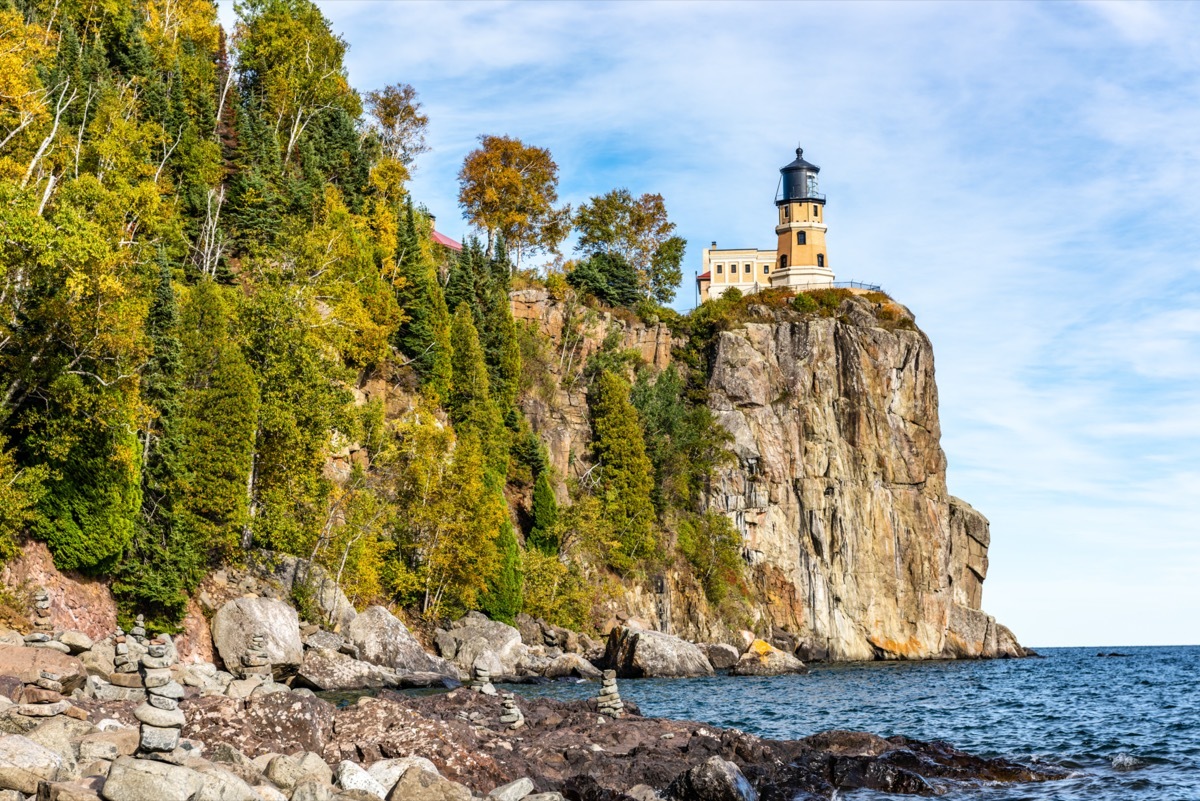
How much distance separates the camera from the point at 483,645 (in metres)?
52.7

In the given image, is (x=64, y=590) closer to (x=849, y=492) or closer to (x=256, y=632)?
(x=256, y=632)

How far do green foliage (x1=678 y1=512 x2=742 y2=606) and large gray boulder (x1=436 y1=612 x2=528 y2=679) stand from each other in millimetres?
28056

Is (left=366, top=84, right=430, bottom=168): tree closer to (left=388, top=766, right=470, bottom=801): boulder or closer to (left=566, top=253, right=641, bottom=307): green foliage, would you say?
(left=566, top=253, right=641, bottom=307): green foliage

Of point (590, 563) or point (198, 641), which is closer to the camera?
point (198, 641)

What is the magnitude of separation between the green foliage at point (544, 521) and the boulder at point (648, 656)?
944cm

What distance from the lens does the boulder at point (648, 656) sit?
190ft

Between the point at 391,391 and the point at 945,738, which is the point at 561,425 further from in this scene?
the point at 945,738

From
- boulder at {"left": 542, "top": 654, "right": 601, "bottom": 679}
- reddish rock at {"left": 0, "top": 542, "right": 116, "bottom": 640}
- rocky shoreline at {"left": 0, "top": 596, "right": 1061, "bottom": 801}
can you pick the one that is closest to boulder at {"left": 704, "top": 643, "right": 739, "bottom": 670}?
boulder at {"left": 542, "top": 654, "right": 601, "bottom": 679}

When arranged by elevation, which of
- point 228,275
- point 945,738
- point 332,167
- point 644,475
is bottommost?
point 945,738

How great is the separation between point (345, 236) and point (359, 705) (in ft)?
131

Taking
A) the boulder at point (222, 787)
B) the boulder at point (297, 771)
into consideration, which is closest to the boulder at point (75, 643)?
the boulder at point (297, 771)

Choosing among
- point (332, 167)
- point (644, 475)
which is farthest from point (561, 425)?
point (332, 167)

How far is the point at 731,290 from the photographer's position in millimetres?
103125

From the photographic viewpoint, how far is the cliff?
88.3 m
